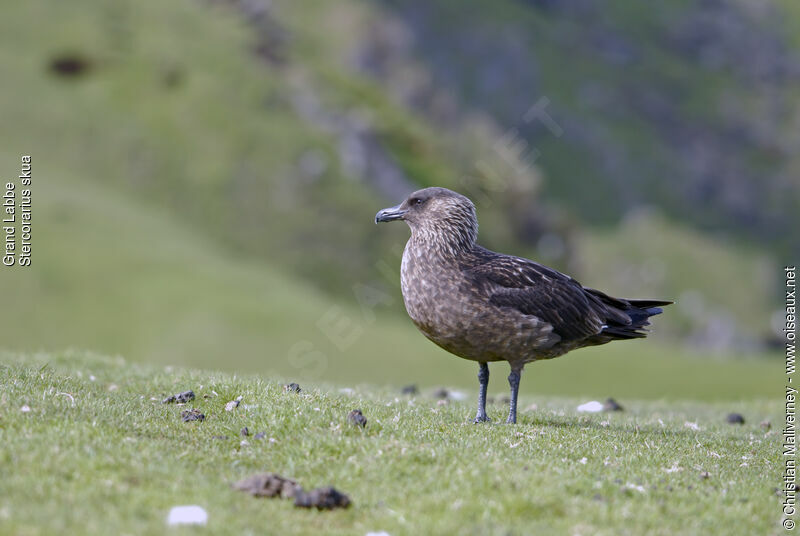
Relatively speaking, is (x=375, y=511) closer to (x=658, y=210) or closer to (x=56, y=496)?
(x=56, y=496)

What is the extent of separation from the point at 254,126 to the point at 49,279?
86.0 feet

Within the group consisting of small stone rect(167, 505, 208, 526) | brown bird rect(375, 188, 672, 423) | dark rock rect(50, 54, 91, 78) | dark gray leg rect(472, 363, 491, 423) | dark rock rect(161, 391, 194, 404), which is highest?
dark rock rect(50, 54, 91, 78)

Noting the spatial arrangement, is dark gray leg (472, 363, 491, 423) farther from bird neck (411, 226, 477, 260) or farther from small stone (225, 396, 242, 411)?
small stone (225, 396, 242, 411)

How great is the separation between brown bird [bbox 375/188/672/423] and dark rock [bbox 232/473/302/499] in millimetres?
3752

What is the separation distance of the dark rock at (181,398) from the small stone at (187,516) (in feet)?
13.8

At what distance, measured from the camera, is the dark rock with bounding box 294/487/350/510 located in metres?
7.94

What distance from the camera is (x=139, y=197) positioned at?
67.3 metres

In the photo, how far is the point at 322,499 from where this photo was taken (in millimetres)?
7941

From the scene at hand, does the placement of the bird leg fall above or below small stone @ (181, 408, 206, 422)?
above

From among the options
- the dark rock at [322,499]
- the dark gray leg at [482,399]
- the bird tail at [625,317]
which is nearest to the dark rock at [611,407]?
the bird tail at [625,317]

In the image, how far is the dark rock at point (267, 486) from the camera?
813 centimetres

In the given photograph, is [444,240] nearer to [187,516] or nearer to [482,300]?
[482,300]

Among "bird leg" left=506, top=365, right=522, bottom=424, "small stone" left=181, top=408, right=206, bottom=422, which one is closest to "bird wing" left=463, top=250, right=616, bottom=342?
"bird leg" left=506, top=365, right=522, bottom=424

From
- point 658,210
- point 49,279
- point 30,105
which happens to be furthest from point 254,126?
point 658,210
